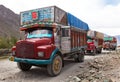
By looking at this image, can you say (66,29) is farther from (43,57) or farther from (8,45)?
(8,45)

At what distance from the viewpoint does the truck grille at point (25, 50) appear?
27.6 feet

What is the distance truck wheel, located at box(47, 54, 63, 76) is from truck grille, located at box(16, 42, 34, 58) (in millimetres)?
1032

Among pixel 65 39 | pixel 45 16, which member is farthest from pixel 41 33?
pixel 65 39

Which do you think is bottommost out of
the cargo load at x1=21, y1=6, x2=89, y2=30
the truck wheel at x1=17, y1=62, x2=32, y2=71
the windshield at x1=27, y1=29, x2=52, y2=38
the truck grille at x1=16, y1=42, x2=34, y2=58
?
the truck wheel at x1=17, y1=62, x2=32, y2=71

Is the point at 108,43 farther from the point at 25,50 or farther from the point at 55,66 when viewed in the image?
the point at 25,50

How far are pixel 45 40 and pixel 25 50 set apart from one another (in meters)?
1.12

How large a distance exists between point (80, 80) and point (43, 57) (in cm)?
197

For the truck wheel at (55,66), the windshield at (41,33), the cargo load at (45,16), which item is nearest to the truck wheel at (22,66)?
the windshield at (41,33)

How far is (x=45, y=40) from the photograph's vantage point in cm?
900

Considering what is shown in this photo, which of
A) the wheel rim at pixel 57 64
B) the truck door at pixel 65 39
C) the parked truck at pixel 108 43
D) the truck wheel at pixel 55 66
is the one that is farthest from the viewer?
the parked truck at pixel 108 43

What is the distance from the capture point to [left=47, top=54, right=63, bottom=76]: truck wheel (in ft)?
28.3

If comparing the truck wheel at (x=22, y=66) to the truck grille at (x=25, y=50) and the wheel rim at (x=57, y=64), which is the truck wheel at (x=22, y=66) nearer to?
the truck grille at (x=25, y=50)

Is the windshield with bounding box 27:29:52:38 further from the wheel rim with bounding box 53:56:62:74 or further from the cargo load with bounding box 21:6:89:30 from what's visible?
the wheel rim with bounding box 53:56:62:74

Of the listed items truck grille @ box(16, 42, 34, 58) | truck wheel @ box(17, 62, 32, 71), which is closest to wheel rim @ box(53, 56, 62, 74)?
truck grille @ box(16, 42, 34, 58)
